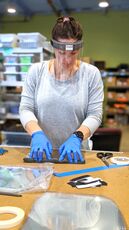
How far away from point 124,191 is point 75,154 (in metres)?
0.32

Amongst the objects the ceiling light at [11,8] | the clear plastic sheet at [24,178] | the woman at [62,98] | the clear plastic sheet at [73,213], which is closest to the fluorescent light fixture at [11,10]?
the ceiling light at [11,8]

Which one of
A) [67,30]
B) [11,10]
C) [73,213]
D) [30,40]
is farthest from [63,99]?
[11,10]

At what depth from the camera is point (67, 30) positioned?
116 cm

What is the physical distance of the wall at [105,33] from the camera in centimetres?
642

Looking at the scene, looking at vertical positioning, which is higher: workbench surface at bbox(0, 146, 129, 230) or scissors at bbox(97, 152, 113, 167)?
scissors at bbox(97, 152, 113, 167)

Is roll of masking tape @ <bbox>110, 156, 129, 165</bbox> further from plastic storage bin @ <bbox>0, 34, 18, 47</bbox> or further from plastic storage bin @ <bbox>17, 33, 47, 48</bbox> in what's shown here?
plastic storage bin @ <bbox>0, 34, 18, 47</bbox>

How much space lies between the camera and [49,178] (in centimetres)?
92

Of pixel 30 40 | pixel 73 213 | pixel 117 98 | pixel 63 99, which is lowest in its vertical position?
pixel 117 98

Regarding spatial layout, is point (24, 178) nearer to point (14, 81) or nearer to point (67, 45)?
point (67, 45)

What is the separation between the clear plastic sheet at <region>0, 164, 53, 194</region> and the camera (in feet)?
2.75

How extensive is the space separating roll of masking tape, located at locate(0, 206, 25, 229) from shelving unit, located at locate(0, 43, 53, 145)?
261 cm

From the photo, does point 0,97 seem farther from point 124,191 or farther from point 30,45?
point 124,191

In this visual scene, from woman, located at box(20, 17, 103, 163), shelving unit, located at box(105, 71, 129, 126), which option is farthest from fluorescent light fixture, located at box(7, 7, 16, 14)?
woman, located at box(20, 17, 103, 163)

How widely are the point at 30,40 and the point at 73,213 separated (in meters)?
3.10
